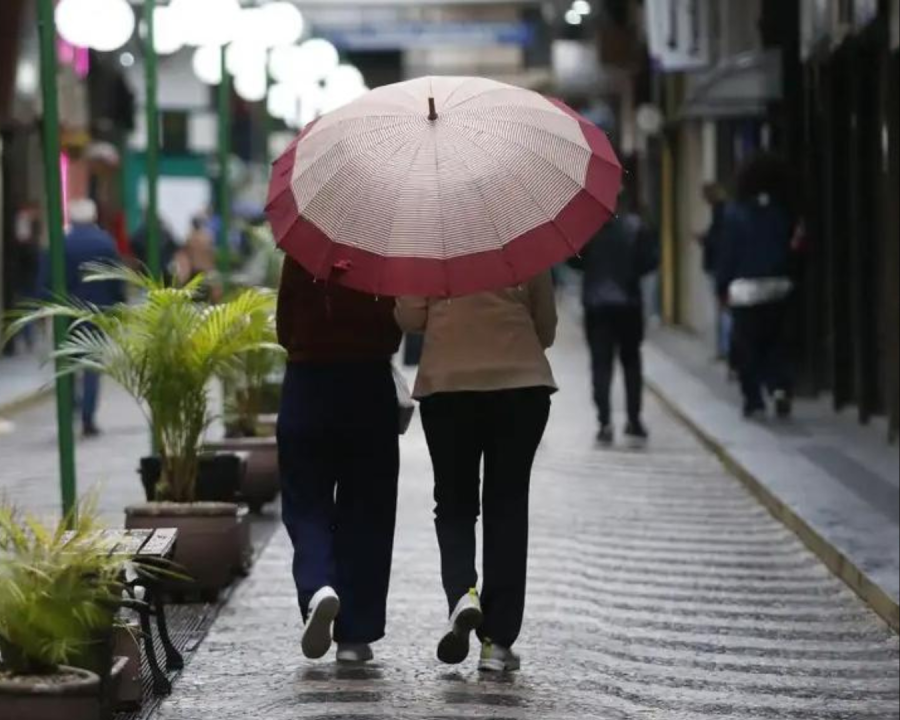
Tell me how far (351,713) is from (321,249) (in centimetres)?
146

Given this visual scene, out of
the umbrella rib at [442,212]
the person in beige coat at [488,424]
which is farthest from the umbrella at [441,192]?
the person in beige coat at [488,424]

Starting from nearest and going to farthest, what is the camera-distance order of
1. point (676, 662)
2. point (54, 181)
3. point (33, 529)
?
point (33, 529) < point (676, 662) < point (54, 181)

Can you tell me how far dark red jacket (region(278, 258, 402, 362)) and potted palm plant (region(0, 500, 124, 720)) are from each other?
1756 mm

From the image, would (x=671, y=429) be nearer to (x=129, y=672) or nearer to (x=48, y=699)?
(x=129, y=672)

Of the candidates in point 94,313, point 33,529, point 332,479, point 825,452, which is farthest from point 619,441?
point 33,529

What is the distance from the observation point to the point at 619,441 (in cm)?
1898

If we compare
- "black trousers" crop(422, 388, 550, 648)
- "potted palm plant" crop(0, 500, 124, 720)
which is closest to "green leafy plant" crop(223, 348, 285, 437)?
"black trousers" crop(422, 388, 550, 648)

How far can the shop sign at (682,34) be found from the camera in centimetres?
2850

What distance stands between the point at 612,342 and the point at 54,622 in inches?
459

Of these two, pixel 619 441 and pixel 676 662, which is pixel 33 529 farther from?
pixel 619 441

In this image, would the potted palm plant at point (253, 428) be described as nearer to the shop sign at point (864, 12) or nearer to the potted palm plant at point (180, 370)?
the potted palm plant at point (180, 370)

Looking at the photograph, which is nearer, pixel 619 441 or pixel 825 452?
pixel 825 452

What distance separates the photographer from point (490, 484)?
27.7 ft

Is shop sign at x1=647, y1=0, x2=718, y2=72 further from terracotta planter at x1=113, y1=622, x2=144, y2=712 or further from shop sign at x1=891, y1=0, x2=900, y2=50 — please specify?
terracotta planter at x1=113, y1=622, x2=144, y2=712
